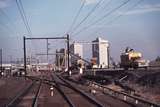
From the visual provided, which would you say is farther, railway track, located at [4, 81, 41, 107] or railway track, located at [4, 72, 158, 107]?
railway track, located at [4, 81, 41, 107]

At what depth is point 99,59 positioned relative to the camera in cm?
15038

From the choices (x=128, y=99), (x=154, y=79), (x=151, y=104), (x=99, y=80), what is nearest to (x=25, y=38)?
(x=99, y=80)

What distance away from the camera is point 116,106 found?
76.9 ft

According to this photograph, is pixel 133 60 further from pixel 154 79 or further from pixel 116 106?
pixel 116 106

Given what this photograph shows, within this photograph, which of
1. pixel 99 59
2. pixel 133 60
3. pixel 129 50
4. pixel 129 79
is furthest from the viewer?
pixel 99 59

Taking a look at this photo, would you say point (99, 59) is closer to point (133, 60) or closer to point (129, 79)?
point (133, 60)

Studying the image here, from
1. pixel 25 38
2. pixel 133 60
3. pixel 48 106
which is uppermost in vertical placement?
pixel 25 38

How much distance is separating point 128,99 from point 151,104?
6.83 meters

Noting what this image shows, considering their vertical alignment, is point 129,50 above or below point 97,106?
above

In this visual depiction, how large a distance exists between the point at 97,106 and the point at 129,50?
201 ft

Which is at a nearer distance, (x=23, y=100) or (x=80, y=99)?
(x=80, y=99)

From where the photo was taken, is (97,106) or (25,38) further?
(25,38)

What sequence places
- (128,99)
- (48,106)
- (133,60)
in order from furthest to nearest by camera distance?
(133,60), (128,99), (48,106)

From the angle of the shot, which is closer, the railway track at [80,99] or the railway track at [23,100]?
the railway track at [80,99]
